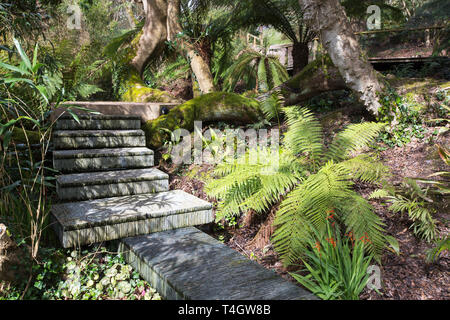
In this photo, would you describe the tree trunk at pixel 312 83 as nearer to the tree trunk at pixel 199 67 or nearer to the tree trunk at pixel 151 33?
the tree trunk at pixel 199 67

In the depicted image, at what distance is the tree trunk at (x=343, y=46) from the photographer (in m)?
3.23

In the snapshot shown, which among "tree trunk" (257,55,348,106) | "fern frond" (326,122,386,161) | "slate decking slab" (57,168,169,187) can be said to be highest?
"tree trunk" (257,55,348,106)

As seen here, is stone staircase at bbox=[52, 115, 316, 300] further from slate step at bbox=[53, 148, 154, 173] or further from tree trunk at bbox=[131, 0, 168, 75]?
tree trunk at bbox=[131, 0, 168, 75]

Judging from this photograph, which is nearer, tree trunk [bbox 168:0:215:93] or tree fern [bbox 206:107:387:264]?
tree fern [bbox 206:107:387:264]

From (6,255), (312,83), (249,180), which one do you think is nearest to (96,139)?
(249,180)

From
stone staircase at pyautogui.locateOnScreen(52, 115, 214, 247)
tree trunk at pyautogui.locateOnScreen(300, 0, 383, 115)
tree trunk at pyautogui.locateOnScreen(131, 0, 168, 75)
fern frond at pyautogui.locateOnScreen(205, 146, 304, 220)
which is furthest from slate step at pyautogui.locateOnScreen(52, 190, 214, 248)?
tree trunk at pyautogui.locateOnScreen(131, 0, 168, 75)

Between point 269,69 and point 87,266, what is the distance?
5.05 meters

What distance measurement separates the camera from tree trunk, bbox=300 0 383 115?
3234mm

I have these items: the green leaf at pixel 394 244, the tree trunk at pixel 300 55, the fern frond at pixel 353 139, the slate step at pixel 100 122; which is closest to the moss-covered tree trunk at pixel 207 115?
the slate step at pixel 100 122

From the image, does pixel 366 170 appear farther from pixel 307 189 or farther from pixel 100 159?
pixel 100 159

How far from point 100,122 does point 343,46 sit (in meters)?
2.92

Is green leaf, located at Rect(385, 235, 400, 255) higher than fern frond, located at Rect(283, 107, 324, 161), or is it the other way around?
fern frond, located at Rect(283, 107, 324, 161)
